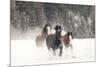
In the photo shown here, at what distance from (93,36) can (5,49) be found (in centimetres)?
101

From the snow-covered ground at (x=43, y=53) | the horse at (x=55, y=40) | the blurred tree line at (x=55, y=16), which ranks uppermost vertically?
the blurred tree line at (x=55, y=16)

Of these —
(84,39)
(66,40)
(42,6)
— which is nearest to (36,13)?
(42,6)

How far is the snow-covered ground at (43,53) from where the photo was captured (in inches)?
76.6

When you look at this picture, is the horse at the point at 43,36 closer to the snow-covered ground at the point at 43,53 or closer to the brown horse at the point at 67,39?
the snow-covered ground at the point at 43,53

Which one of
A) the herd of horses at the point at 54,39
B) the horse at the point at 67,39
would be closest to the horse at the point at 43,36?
the herd of horses at the point at 54,39

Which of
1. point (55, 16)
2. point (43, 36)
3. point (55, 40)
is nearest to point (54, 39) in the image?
point (55, 40)

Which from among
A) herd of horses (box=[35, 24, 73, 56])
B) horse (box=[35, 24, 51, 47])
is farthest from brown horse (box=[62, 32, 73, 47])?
horse (box=[35, 24, 51, 47])

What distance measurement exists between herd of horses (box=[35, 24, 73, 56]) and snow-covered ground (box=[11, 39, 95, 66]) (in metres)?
0.05

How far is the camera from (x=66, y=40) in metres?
2.16

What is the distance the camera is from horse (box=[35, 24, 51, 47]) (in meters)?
2.04

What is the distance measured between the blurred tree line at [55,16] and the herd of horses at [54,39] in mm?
59

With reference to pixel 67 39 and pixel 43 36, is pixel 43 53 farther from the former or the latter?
pixel 67 39

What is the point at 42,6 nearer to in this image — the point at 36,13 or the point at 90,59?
the point at 36,13

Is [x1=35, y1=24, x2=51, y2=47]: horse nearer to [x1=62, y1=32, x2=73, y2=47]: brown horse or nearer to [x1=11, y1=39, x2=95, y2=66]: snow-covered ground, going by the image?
[x1=11, y1=39, x2=95, y2=66]: snow-covered ground
